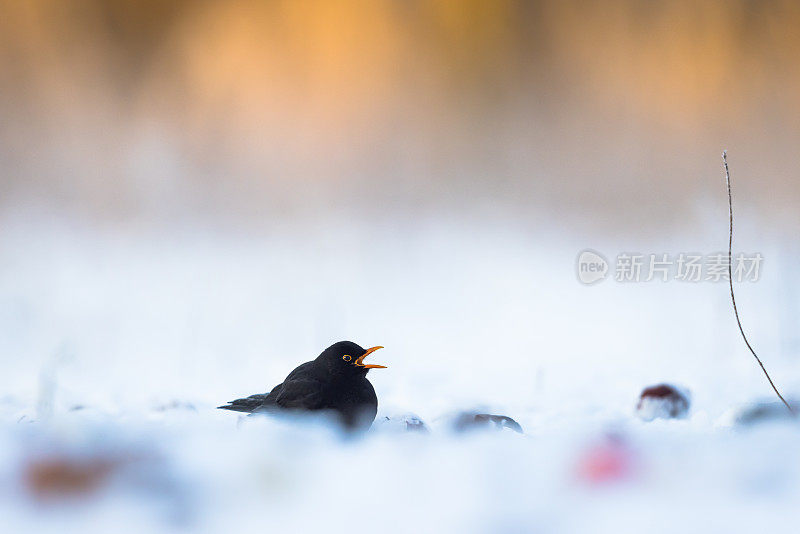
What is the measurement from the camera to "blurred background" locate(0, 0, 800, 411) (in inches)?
37.6

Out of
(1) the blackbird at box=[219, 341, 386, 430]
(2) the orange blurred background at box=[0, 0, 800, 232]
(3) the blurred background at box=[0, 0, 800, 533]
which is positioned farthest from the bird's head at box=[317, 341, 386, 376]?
(2) the orange blurred background at box=[0, 0, 800, 232]

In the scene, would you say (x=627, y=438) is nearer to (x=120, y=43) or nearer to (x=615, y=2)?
(x=615, y=2)

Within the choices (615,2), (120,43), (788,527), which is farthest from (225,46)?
(788,527)

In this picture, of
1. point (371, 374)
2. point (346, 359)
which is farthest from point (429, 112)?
point (346, 359)

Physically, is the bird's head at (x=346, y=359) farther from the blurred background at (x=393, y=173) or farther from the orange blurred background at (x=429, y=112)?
the orange blurred background at (x=429, y=112)

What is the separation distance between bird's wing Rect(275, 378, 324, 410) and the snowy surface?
0.8 inches

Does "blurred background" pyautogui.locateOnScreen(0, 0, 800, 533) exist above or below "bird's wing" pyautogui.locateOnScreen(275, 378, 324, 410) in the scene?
above

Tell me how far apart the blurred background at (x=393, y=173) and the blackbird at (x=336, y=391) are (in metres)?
0.29

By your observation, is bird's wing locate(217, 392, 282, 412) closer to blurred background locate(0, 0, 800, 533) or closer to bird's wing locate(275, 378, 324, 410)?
bird's wing locate(275, 378, 324, 410)

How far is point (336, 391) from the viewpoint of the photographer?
0.61 metres

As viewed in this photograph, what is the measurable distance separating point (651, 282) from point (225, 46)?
0.68 m

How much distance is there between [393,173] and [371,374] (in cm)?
29

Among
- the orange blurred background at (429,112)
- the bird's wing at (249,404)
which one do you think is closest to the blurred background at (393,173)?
the orange blurred background at (429,112)

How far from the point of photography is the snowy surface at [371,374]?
0.46 metres
